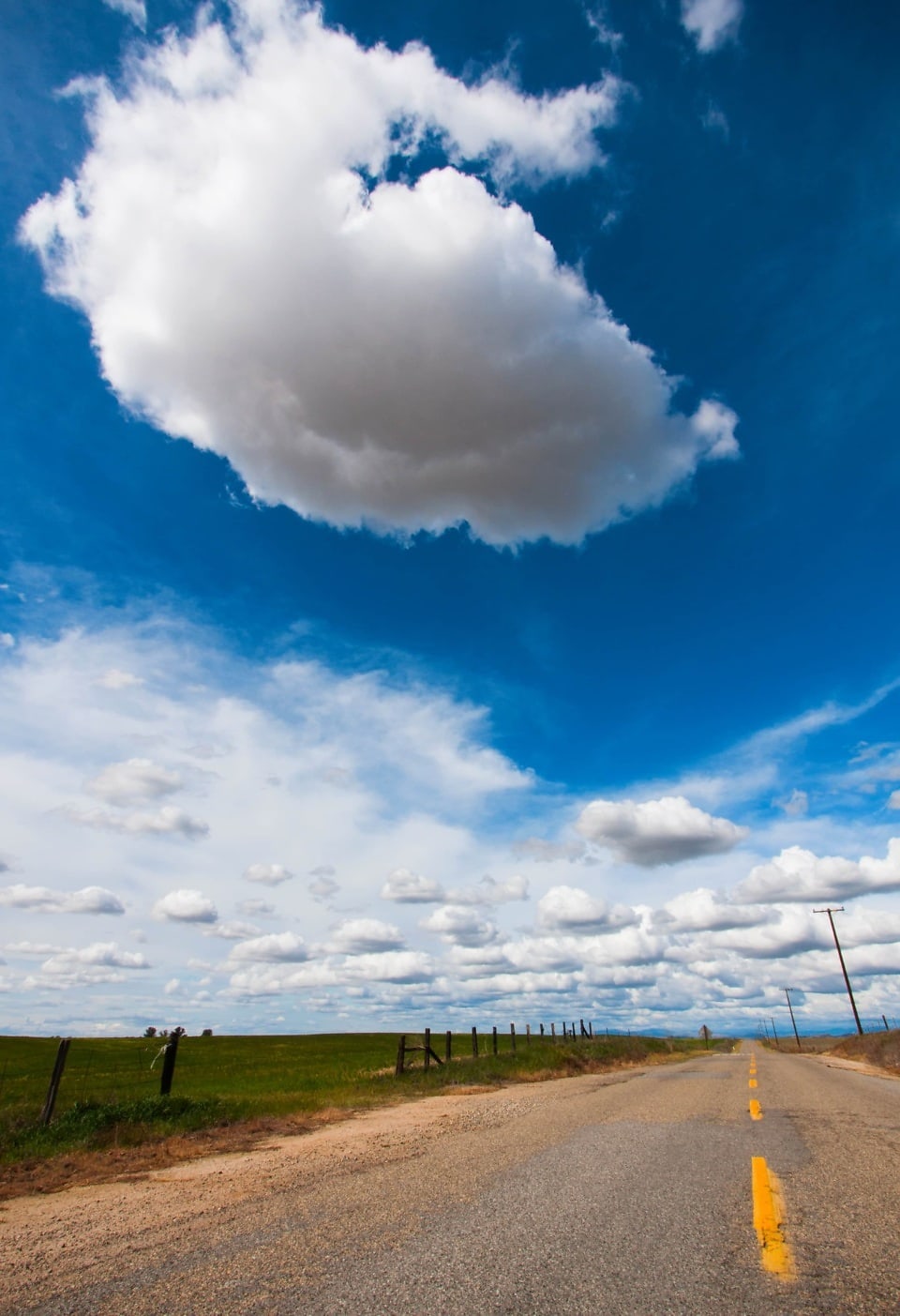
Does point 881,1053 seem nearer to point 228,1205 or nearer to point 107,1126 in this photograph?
point 107,1126

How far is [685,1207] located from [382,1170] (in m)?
3.64

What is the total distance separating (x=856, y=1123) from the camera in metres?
10.8

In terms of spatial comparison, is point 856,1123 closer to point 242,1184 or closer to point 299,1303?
point 242,1184

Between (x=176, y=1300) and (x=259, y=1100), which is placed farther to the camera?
(x=259, y=1100)

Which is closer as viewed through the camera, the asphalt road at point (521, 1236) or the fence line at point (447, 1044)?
the asphalt road at point (521, 1236)

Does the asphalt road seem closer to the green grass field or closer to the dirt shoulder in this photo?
the dirt shoulder

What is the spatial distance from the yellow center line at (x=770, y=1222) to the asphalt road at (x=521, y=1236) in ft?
0.14

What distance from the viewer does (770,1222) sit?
17.5 ft

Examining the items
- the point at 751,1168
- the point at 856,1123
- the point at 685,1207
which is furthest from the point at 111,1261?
the point at 856,1123

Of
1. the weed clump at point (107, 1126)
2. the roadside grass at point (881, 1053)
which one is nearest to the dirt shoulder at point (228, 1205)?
the weed clump at point (107, 1126)

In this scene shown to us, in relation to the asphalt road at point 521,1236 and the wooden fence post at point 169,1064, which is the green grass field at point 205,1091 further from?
the asphalt road at point 521,1236

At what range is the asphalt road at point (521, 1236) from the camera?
4.05 m

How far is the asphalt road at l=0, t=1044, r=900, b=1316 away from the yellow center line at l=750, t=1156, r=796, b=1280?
0.04 m

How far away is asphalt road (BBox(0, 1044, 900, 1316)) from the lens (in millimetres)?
4047
